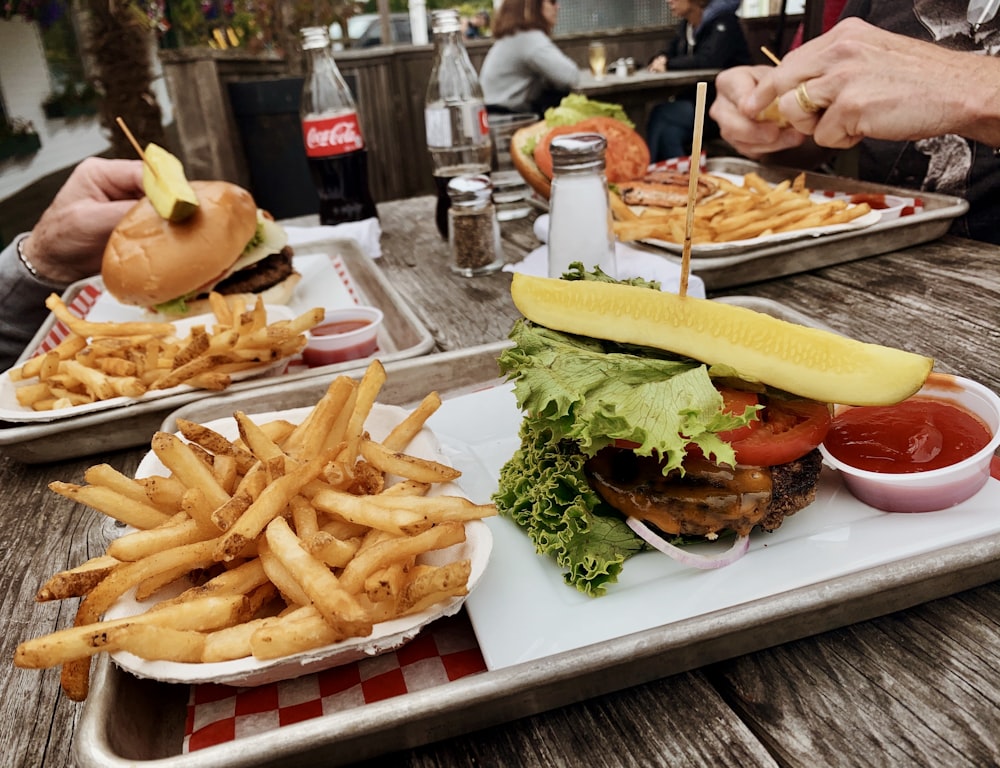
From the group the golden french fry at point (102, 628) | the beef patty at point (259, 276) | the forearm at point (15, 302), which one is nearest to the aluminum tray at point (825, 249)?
the beef patty at point (259, 276)

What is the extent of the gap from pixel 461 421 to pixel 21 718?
0.75 metres

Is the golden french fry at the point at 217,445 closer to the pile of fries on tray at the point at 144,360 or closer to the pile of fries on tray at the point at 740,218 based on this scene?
the pile of fries on tray at the point at 144,360

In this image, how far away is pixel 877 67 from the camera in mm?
1992

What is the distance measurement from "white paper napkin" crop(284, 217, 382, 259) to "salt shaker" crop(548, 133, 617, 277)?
100 cm

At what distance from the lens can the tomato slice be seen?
89 cm

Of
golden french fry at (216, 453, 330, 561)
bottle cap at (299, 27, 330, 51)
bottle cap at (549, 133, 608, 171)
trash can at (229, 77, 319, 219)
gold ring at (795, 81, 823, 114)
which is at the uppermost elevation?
bottle cap at (299, 27, 330, 51)

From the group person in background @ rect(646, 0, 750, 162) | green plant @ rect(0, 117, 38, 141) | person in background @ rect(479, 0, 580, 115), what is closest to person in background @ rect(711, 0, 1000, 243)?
person in background @ rect(479, 0, 580, 115)

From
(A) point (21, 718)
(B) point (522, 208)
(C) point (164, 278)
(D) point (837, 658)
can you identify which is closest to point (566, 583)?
(D) point (837, 658)

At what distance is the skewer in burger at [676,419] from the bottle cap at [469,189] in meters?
1.31

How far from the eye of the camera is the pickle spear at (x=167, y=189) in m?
2.19

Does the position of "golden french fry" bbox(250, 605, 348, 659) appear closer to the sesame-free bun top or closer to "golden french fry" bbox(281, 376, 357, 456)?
"golden french fry" bbox(281, 376, 357, 456)

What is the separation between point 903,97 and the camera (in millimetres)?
1975

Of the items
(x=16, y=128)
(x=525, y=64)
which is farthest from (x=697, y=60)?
(x=16, y=128)

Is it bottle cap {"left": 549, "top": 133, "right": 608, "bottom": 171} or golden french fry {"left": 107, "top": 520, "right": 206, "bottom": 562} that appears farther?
bottle cap {"left": 549, "top": 133, "right": 608, "bottom": 171}
